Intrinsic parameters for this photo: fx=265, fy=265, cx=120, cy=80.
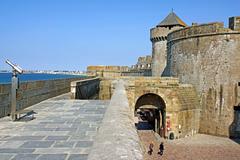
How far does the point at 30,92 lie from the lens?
8602 mm

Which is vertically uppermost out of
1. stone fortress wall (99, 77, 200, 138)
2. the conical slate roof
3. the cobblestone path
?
the conical slate roof

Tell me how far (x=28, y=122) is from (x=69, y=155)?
2.63m

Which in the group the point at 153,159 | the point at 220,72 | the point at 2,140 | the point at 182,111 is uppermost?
the point at 220,72

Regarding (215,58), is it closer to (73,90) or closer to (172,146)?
(172,146)

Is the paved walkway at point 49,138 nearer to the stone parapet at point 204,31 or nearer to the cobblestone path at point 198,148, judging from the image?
the cobblestone path at point 198,148

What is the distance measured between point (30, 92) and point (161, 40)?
28894 millimetres

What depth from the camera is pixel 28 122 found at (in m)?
5.34

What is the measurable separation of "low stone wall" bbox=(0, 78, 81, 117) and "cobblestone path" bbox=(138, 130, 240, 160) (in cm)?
645

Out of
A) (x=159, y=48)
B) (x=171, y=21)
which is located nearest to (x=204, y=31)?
(x=159, y=48)

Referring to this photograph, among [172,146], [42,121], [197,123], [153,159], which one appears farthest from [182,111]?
[42,121]

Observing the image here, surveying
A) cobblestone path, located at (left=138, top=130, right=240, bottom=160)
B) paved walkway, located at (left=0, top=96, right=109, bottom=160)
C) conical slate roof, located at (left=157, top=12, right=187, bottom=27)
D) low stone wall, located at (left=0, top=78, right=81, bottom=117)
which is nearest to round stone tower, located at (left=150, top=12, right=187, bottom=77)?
conical slate roof, located at (left=157, top=12, right=187, bottom=27)

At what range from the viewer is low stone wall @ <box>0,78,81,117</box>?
6706mm

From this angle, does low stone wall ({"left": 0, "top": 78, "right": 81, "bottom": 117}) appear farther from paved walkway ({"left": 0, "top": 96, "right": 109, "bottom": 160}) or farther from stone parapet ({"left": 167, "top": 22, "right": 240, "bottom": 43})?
stone parapet ({"left": 167, "top": 22, "right": 240, "bottom": 43})

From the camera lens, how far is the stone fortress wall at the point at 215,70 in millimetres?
20094
